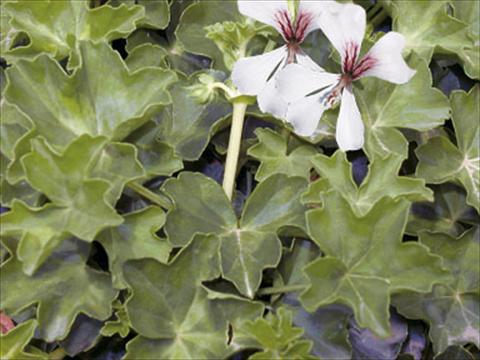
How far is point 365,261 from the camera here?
806 mm

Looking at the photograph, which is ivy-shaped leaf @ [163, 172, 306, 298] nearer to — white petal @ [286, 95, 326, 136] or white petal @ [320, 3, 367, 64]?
white petal @ [286, 95, 326, 136]

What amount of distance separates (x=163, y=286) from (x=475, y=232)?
0.36 meters

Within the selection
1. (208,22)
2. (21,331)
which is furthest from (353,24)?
(21,331)

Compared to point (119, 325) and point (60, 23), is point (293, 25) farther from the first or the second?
point (119, 325)

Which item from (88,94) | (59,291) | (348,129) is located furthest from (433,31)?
(59,291)

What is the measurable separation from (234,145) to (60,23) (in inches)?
9.9

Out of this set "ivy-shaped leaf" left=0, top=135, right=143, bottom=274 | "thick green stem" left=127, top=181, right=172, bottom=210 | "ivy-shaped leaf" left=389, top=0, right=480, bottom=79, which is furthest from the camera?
"ivy-shaped leaf" left=389, top=0, right=480, bottom=79

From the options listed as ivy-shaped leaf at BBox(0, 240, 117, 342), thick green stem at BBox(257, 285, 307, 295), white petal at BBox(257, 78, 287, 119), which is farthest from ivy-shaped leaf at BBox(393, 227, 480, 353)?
ivy-shaped leaf at BBox(0, 240, 117, 342)

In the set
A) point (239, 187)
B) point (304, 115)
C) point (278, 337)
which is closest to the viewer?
point (278, 337)

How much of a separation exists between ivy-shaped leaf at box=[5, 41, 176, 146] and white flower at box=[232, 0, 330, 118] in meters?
0.08

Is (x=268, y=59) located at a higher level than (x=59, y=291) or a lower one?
higher

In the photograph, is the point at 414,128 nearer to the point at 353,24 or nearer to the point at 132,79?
the point at 353,24

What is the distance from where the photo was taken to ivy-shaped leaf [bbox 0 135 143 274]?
77cm

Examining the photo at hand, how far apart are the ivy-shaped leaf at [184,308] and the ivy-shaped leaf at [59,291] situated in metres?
0.05
